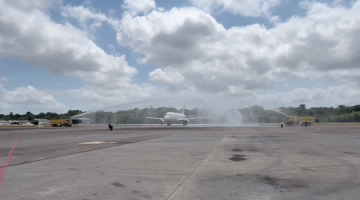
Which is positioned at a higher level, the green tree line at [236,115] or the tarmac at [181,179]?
the green tree line at [236,115]

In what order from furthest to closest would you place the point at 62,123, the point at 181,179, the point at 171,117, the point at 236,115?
the point at 236,115 < the point at 171,117 < the point at 62,123 < the point at 181,179

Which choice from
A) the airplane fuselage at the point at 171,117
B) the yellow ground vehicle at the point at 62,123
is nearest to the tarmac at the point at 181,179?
the airplane fuselage at the point at 171,117

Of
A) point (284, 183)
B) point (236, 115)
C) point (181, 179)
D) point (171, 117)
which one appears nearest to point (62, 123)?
point (171, 117)

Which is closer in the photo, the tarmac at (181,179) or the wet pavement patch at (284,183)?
the tarmac at (181,179)

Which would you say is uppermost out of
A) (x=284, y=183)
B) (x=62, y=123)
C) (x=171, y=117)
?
(x=171, y=117)

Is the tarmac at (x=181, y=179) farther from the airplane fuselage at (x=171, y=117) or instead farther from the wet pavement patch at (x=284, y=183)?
the airplane fuselage at (x=171, y=117)

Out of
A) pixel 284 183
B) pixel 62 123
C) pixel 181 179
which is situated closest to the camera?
pixel 284 183

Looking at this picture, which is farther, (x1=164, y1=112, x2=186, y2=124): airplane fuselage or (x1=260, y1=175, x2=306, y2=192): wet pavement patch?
(x1=164, y1=112, x2=186, y2=124): airplane fuselage

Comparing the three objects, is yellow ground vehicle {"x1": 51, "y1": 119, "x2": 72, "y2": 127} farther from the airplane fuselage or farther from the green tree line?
the airplane fuselage

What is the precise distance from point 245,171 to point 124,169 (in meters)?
4.40

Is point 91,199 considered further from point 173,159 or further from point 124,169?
point 173,159

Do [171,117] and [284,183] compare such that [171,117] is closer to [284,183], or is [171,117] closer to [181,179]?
[181,179]

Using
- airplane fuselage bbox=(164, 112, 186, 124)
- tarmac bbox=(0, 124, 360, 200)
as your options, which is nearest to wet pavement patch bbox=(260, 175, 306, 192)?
tarmac bbox=(0, 124, 360, 200)

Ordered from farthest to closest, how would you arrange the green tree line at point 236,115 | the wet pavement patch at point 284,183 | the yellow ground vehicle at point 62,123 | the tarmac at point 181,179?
the green tree line at point 236,115 < the yellow ground vehicle at point 62,123 < the wet pavement patch at point 284,183 < the tarmac at point 181,179
